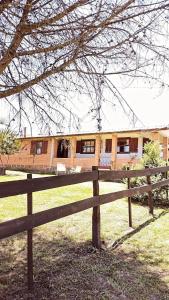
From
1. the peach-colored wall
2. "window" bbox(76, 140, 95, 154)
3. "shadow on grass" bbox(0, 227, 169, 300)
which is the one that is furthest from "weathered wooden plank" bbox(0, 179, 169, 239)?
"window" bbox(76, 140, 95, 154)

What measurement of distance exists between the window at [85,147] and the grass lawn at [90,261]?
2549 cm

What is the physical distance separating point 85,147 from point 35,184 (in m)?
30.7

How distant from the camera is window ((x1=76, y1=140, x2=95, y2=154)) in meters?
34.8

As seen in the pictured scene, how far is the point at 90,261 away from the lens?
5.61 m

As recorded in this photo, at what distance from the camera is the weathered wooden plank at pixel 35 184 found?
4035 mm

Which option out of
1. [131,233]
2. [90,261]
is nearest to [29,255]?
[90,261]

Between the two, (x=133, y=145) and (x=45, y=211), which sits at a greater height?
(x=133, y=145)

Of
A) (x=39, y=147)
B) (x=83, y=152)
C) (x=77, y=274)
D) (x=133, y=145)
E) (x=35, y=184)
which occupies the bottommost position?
(x=77, y=274)

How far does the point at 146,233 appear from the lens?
7734 mm

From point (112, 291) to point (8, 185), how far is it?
6.03 ft

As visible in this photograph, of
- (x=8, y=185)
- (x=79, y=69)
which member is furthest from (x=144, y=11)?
(x=8, y=185)

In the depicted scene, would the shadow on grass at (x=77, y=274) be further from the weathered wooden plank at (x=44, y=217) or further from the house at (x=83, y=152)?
the house at (x=83, y=152)

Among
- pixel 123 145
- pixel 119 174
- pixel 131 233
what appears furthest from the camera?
pixel 123 145

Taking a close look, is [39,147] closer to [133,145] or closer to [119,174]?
[133,145]
